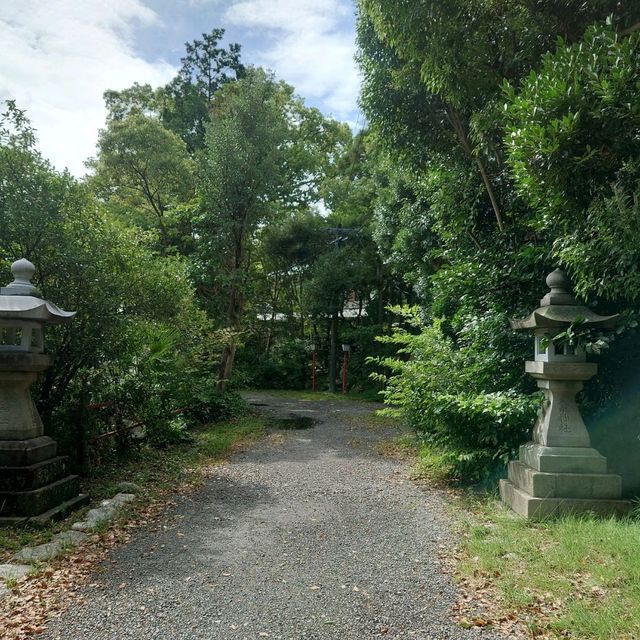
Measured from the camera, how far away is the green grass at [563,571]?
2848mm

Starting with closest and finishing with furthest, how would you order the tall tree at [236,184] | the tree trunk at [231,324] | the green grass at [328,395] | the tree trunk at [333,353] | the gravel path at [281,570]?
1. the gravel path at [281,570]
2. the tall tree at [236,184]
3. the tree trunk at [231,324]
4. the green grass at [328,395]
5. the tree trunk at [333,353]

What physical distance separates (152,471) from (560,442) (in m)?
5.24

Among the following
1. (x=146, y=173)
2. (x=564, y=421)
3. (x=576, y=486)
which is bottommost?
(x=576, y=486)

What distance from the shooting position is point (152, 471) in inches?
281

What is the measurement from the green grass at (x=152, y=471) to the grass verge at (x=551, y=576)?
3.44 m

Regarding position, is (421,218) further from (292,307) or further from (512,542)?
(292,307)

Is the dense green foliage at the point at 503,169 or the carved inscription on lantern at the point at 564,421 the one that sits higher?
the dense green foliage at the point at 503,169

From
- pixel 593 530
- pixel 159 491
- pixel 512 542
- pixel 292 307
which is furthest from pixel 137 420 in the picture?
pixel 292 307

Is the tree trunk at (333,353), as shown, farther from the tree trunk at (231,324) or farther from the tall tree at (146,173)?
the tall tree at (146,173)

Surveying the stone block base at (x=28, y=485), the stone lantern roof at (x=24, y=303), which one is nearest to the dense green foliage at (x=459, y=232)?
the stone lantern roof at (x=24, y=303)

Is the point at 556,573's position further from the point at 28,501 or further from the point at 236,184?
the point at 236,184

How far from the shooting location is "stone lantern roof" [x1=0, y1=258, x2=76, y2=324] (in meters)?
4.79

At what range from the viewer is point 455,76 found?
5922mm

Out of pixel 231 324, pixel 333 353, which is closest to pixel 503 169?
pixel 231 324
